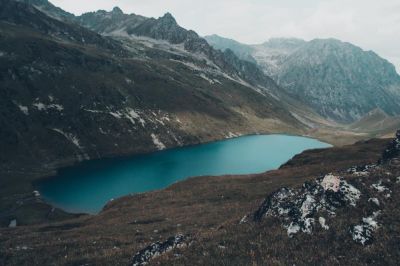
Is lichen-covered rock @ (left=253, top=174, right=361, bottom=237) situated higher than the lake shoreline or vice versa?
lichen-covered rock @ (left=253, top=174, right=361, bottom=237)

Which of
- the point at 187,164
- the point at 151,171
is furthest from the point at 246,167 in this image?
the point at 151,171

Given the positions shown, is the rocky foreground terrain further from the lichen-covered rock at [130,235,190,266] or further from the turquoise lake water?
the turquoise lake water

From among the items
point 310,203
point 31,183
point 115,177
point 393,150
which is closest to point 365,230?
point 310,203

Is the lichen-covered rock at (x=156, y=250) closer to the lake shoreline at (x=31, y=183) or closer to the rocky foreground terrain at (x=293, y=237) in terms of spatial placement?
the rocky foreground terrain at (x=293, y=237)

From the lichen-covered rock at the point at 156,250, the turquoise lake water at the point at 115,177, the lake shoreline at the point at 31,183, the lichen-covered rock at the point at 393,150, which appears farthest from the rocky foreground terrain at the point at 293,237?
the turquoise lake water at the point at 115,177

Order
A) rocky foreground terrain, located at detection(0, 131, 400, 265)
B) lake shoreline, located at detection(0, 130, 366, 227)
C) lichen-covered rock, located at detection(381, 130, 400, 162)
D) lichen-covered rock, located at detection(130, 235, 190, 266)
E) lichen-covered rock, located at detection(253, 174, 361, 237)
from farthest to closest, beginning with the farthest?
lake shoreline, located at detection(0, 130, 366, 227), lichen-covered rock, located at detection(381, 130, 400, 162), lichen-covered rock, located at detection(130, 235, 190, 266), lichen-covered rock, located at detection(253, 174, 361, 237), rocky foreground terrain, located at detection(0, 131, 400, 265)

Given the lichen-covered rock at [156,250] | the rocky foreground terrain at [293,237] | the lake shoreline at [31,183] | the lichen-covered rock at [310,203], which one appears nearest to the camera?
the rocky foreground terrain at [293,237]

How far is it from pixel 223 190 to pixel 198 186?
11673 mm

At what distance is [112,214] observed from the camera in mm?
85188

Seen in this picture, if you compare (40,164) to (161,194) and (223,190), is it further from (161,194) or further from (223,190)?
(223,190)

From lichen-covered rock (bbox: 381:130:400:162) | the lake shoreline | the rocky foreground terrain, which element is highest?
lichen-covered rock (bbox: 381:130:400:162)

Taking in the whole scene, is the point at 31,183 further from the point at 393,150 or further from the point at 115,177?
the point at 393,150

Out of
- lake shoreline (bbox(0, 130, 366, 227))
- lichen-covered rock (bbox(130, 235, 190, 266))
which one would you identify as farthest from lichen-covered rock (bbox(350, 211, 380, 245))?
lake shoreline (bbox(0, 130, 366, 227))

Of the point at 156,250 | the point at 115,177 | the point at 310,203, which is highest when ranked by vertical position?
the point at 310,203
